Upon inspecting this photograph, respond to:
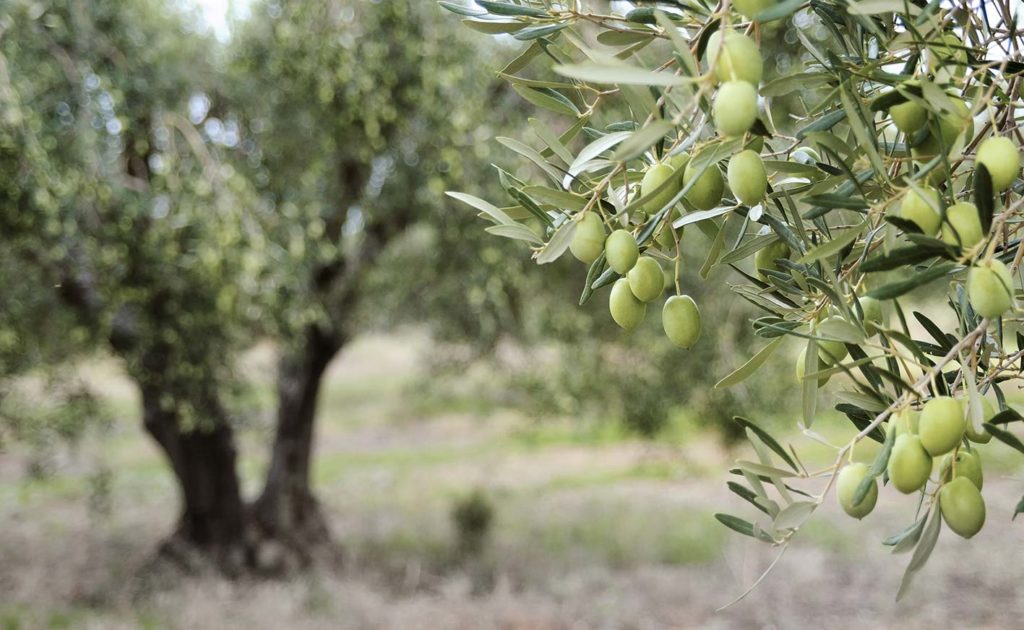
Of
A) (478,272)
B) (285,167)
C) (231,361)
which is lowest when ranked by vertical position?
(231,361)

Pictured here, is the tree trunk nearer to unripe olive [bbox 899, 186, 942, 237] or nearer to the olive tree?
the olive tree

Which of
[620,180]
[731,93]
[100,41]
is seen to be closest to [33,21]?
[100,41]

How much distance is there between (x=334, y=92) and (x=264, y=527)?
162 inches

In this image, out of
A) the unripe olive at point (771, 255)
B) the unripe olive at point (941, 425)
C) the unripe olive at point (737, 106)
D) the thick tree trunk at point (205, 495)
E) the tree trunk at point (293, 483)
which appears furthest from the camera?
the tree trunk at point (293, 483)

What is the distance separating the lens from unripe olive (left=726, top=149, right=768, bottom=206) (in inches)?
28.5

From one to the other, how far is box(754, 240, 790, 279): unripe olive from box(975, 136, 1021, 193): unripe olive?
0.25 meters

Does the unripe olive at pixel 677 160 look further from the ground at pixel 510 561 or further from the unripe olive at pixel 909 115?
the ground at pixel 510 561

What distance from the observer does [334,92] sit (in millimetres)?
4602

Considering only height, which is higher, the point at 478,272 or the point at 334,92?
the point at 334,92

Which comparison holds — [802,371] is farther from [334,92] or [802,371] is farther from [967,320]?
[334,92]

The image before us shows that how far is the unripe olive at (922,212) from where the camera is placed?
0.72 m

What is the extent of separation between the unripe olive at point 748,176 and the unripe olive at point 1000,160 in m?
0.18

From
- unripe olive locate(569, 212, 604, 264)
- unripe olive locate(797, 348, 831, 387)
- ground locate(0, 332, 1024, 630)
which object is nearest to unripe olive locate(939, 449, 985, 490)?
unripe olive locate(797, 348, 831, 387)

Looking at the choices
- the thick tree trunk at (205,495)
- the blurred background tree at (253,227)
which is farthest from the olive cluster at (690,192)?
the thick tree trunk at (205,495)
